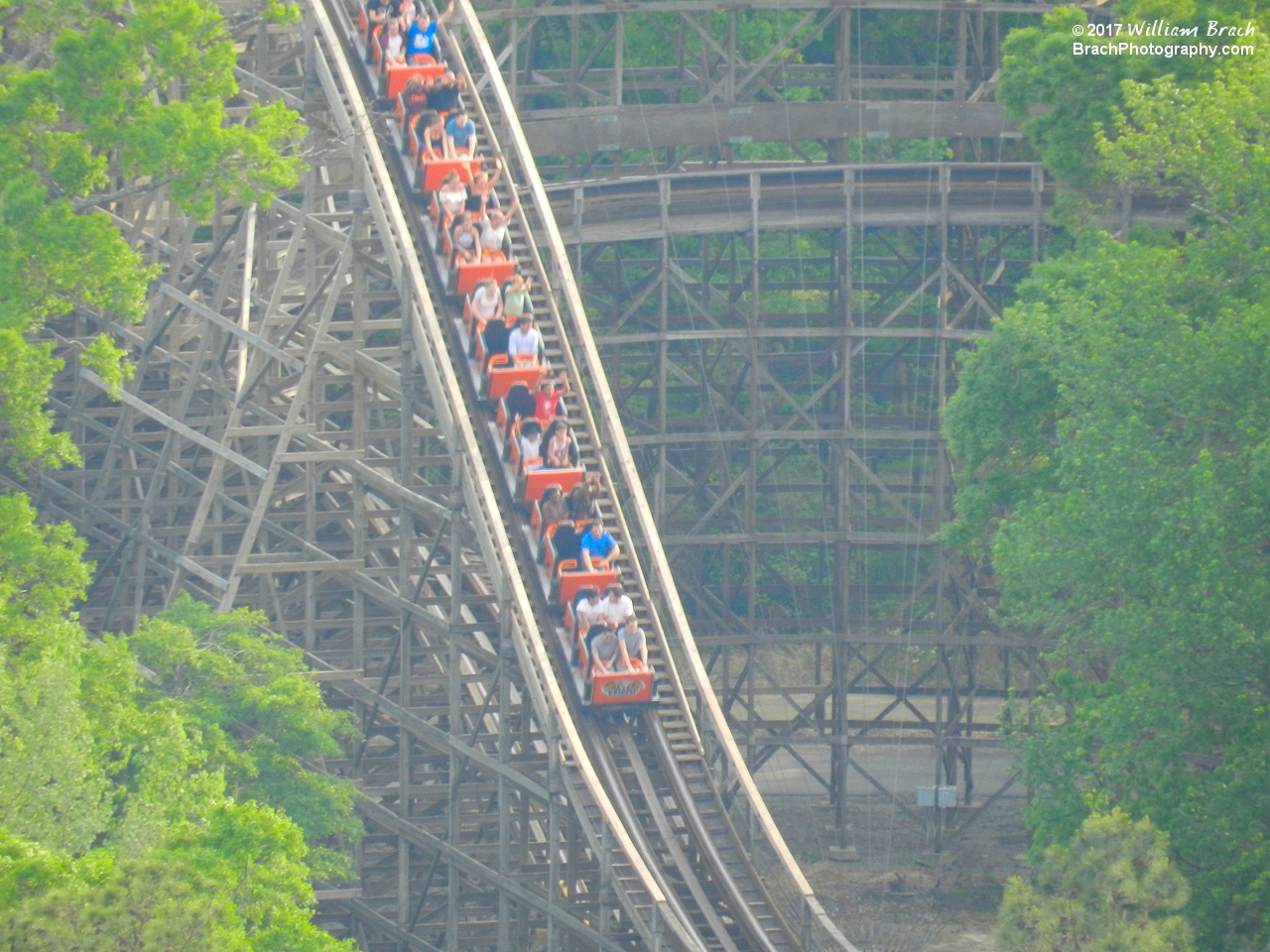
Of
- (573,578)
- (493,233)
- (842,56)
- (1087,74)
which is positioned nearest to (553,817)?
(573,578)

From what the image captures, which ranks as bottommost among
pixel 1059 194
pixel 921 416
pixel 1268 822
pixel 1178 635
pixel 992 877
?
pixel 992 877

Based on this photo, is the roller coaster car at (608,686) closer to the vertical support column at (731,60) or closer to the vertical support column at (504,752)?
the vertical support column at (504,752)

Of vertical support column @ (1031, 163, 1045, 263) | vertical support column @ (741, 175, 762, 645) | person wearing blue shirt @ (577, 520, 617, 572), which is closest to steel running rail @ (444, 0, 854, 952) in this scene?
person wearing blue shirt @ (577, 520, 617, 572)

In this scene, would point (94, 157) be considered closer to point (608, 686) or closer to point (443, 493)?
→ point (443, 493)

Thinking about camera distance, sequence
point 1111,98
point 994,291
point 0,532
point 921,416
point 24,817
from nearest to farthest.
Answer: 1. point 24,817
2. point 0,532
3. point 1111,98
4. point 994,291
5. point 921,416

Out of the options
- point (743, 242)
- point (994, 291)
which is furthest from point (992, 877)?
point (743, 242)

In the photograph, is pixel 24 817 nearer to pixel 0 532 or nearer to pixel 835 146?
pixel 0 532

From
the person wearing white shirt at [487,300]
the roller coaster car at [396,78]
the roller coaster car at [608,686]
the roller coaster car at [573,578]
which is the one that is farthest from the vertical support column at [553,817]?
the roller coaster car at [396,78]
